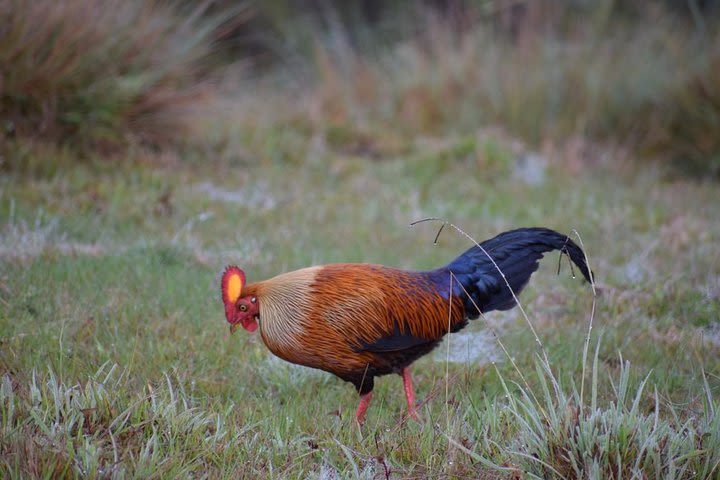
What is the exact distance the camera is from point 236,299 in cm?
401

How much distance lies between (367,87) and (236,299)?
9109mm

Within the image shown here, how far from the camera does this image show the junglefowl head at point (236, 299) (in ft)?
13.1

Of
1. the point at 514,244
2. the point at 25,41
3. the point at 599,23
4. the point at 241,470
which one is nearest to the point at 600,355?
the point at 514,244

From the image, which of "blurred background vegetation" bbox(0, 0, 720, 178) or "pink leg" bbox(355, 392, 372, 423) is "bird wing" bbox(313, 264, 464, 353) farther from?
"blurred background vegetation" bbox(0, 0, 720, 178)

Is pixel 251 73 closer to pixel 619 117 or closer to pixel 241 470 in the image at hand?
pixel 619 117

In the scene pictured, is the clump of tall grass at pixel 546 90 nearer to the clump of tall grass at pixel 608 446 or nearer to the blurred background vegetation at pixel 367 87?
the blurred background vegetation at pixel 367 87

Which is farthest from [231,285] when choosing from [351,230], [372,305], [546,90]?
[546,90]

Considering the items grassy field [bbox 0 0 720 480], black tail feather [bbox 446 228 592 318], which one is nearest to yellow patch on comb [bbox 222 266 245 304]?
grassy field [bbox 0 0 720 480]

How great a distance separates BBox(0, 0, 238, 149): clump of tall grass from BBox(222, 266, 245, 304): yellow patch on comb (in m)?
4.68

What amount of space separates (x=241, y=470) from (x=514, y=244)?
175 centimetres

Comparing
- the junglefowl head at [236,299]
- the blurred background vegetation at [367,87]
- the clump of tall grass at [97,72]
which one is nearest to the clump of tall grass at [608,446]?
the junglefowl head at [236,299]

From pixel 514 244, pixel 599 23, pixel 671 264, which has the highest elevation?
pixel 599 23

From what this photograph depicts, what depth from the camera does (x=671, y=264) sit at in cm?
673

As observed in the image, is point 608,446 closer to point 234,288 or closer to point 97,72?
point 234,288
